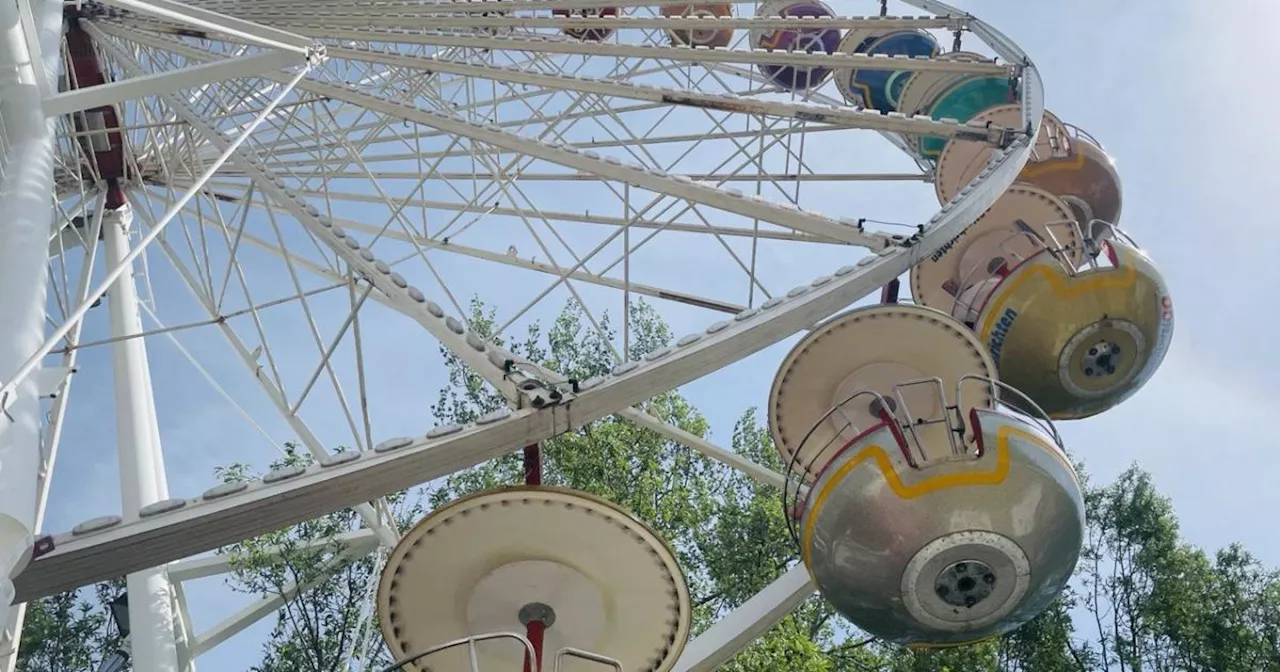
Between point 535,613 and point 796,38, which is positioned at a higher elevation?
point 796,38

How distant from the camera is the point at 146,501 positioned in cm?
950

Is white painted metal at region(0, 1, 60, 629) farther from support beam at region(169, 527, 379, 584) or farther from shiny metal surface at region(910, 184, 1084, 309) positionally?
shiny metal surface at region(910, 184, 1084, 309)

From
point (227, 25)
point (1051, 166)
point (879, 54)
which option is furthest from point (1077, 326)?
point (879, 54)

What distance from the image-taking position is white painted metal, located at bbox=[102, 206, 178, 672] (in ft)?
28.3

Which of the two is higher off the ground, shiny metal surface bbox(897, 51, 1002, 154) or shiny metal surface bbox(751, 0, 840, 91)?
shiny metal surface bbox(751, 0, 840, 91)

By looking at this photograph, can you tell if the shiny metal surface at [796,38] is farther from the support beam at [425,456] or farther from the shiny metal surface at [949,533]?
the shiny metal surface at [949,533]

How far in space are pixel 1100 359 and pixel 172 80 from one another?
24.8 feet

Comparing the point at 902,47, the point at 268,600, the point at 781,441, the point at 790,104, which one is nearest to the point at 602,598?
the point at 781,441

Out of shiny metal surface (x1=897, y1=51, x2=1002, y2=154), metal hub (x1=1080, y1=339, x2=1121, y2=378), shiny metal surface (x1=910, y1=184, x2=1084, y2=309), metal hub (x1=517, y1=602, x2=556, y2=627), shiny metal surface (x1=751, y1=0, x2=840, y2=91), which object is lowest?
metal hub (x1=517, y1=602, x2=556, y2=627)

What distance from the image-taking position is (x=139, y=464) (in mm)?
9742

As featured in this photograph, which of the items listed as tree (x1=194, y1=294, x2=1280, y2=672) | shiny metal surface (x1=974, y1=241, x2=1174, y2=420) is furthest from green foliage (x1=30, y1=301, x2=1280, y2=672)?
shiny metal surface (x1=974, y1=241, x2=1174, y2=420)

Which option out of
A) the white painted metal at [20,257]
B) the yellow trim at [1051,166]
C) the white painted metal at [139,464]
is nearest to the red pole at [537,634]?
the white painted metal at [20,257]

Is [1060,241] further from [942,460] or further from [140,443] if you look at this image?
Result: [140,443]

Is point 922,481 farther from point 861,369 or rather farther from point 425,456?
point 425,456
